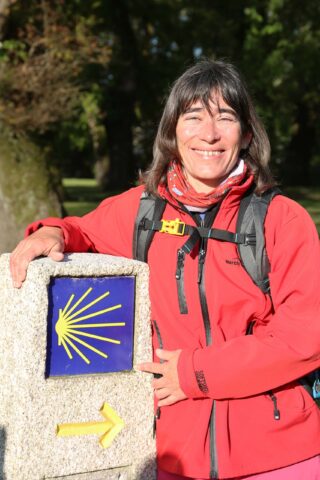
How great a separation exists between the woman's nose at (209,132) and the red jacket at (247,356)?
0.71 ft

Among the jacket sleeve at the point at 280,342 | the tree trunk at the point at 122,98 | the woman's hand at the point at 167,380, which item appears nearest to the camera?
the jacket sleeve at the point at 280,342

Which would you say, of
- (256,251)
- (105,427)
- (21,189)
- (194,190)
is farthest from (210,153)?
(21,189)

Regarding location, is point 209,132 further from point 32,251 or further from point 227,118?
point 32,251

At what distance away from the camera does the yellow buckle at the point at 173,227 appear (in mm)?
2924

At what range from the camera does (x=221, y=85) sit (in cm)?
305

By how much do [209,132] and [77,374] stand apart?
0.99 meters

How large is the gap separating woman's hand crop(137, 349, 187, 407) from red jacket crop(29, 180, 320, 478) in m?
0.03

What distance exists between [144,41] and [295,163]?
22.9ft

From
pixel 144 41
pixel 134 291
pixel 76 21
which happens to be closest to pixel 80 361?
pixel 134 291

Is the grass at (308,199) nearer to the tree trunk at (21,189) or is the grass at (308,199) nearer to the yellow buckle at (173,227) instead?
the tree trunk at (21,189)

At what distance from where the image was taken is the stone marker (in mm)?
2984

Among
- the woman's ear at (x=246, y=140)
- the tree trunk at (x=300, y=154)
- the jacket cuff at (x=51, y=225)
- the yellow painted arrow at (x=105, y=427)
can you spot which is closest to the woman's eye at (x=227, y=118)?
the woman's ear at (x=246, y=140)

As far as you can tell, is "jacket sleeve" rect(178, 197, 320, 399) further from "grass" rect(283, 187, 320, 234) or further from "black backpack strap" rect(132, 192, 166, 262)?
"grass" rect(283, 187, 320, 234)

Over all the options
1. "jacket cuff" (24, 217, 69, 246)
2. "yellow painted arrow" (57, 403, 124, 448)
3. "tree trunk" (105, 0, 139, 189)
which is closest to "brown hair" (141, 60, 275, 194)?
"jacket cuff" (24, 217, 69, 246)
